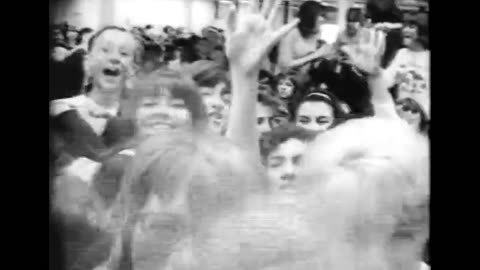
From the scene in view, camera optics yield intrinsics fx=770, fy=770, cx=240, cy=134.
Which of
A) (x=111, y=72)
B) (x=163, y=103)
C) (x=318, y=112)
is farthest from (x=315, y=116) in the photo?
(x=111, y=72)

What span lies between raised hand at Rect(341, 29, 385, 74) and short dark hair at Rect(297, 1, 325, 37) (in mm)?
89

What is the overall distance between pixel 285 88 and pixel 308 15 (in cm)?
17

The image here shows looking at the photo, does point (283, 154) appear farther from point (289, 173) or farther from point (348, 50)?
point (348, 50)

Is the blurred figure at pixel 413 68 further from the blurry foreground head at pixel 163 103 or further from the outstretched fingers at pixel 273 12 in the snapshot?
the blurry foreground head at pixel 163 103

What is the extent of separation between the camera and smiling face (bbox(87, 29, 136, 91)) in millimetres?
1637

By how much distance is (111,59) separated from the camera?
165cm

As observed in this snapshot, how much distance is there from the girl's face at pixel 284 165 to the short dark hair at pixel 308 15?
0.82 ft

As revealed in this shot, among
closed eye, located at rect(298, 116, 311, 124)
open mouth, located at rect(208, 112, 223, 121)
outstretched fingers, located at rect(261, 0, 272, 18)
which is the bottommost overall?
closed eye, located at rect(298, 116, 311, 124)

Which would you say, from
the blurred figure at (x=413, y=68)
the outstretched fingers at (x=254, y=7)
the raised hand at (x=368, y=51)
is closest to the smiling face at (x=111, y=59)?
the outstretched fingers at (x=254, y=7)

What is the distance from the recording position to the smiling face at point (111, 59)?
1637mm

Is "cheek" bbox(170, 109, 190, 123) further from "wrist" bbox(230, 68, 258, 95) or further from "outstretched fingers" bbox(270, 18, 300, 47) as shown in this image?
"outstretched fingers" bbox(270, 18, 300, 47)

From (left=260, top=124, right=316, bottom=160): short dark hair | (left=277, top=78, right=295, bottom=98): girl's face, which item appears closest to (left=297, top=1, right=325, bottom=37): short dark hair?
(left=277, top=78, right=295, bottom=98): girl's face

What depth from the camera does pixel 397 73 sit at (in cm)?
174
